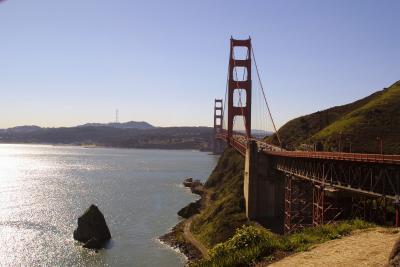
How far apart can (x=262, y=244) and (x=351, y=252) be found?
3.90 meters

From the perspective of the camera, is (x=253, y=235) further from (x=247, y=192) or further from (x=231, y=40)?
(x=231, y=40)

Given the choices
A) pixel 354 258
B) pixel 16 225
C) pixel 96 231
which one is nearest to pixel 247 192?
pixel 96 231

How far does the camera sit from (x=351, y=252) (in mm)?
Answer: 17234

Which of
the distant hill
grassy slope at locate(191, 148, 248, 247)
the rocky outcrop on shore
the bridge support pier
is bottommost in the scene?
the rocky outcrop on shore

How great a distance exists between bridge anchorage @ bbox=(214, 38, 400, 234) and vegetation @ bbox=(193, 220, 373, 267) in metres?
6.39

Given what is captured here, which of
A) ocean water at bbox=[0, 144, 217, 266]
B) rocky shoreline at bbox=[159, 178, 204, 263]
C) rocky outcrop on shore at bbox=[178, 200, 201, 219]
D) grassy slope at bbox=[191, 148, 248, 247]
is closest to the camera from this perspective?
rocky shoreline at bbox=[159, 178, 204, 263]

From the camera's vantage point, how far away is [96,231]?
60.7 meters

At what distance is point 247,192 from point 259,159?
14.1 feet

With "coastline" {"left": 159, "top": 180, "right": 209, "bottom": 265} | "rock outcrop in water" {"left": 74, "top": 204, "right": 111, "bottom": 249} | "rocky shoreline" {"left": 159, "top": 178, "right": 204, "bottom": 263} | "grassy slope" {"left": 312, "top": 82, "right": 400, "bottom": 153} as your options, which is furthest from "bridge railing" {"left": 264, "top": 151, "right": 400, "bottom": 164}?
"rock outcrop in water" {"left": 74, "top": 204, "right": 111, "bottom": 249}

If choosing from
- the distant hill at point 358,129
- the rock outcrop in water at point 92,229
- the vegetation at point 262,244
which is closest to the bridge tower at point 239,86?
the distant hill at point 358,129

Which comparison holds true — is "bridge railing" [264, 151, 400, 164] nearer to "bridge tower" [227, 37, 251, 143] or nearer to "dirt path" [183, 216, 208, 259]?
"dirt path" [183, 216, 208, 259]

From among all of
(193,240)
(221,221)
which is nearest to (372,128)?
(221,221)

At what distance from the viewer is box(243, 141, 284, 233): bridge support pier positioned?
56781 mm

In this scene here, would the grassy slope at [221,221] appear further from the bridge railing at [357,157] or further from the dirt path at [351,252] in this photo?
the dirt path at [351,252]
